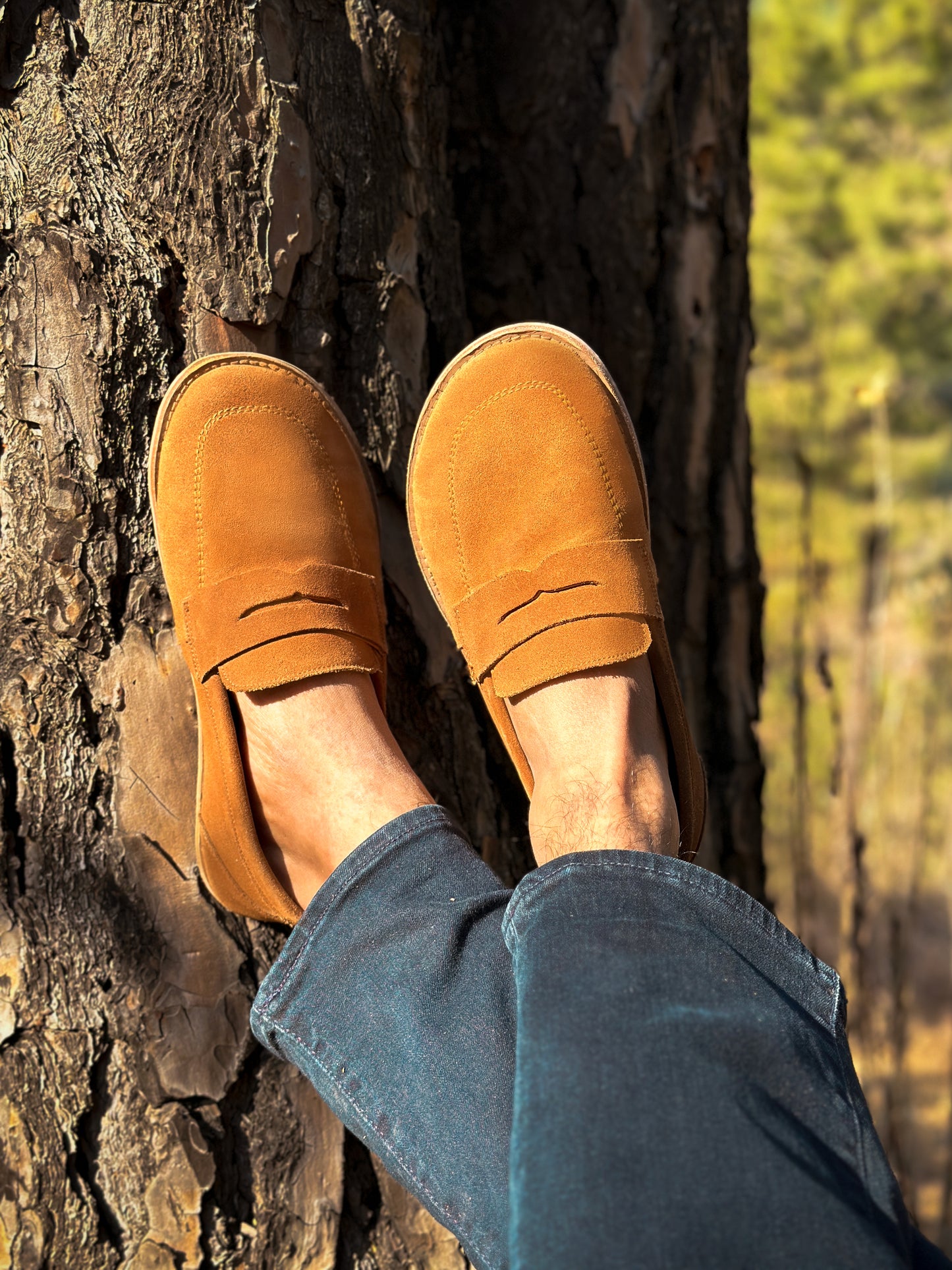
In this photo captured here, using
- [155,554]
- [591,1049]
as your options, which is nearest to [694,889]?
[591,1049]

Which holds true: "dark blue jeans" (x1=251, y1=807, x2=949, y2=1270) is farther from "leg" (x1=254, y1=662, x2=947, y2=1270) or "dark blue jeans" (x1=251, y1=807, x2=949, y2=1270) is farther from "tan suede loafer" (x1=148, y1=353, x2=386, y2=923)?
"tan suede loafer" (x1=148, y1=353, x2=386, y2=923)

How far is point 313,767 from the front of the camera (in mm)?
1273

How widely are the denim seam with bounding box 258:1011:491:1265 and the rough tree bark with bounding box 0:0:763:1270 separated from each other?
8.9 inches

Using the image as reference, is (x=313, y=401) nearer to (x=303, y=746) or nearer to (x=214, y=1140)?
(x=303, y=746)

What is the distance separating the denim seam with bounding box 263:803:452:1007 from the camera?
1.09 m

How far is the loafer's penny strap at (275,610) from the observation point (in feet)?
4.10

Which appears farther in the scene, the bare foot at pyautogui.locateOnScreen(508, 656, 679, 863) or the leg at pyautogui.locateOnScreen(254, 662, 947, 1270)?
the bare foot at pyautogui.locateOnScreen(508, 656, 679, 863)

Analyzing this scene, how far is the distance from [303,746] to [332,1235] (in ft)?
2.22

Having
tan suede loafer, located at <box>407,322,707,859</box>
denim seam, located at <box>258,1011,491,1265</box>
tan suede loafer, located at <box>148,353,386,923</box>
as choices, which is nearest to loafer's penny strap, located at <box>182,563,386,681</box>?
tan suede loafer, located at <box>148,353,386,923</box>

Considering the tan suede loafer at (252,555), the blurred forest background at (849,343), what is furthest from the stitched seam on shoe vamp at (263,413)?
the blurred forest background at (849,343)

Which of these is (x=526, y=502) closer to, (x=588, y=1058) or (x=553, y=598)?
(x=553, y=598)

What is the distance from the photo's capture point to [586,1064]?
0.83 m

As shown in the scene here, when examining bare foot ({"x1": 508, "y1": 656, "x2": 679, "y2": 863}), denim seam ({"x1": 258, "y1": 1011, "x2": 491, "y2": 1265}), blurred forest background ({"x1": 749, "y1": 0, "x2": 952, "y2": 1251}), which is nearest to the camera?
denim seam ({"x1": 258, "y1": 1011, "x2": 491, "y2": 1265})

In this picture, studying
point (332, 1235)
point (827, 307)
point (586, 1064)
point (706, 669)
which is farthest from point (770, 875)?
point (586, 1064)
